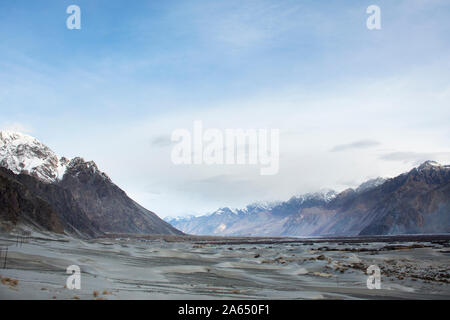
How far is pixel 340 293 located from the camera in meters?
20.5

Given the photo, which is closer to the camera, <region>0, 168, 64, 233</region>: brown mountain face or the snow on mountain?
<region>0, 168, 64, 233</region>: brown mountain face

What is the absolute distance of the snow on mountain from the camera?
167500 mm

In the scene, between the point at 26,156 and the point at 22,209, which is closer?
the point at 22,209

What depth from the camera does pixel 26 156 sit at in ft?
584

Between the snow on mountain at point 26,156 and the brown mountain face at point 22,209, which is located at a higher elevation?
Result: the snow on mountain at point 26,156

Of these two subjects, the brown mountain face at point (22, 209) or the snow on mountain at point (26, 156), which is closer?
the brown mountain face at point (22, 209)

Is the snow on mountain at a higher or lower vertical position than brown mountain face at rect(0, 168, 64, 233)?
higher

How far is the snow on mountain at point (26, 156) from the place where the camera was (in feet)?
550

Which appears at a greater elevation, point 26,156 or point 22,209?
point 26,156
